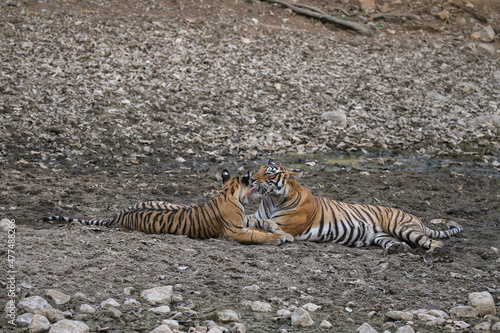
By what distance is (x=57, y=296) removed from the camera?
11.5 ft

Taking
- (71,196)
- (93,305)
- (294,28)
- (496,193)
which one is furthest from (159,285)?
(294,28)

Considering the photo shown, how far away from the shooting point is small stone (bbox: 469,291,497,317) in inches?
146

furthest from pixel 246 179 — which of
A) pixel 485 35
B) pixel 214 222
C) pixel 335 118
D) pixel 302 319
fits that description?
pixel 485 35

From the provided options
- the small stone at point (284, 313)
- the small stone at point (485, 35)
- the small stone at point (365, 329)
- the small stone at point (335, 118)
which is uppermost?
the small stone at point (485, 35)

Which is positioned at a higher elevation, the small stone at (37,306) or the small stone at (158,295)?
the small stone at (158,295)

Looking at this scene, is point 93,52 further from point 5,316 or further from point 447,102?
point 5,316

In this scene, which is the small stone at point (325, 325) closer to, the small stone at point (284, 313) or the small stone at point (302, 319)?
the small stone at point (302, 319)

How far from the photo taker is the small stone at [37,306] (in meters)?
3.23

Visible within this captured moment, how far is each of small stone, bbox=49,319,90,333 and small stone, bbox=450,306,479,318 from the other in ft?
7.91

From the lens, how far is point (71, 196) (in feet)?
22.0


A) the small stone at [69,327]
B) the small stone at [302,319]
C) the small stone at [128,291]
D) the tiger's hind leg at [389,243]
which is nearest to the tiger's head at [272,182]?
the tiger's hind leg at [389,243]

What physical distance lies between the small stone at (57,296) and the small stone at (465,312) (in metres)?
2.59

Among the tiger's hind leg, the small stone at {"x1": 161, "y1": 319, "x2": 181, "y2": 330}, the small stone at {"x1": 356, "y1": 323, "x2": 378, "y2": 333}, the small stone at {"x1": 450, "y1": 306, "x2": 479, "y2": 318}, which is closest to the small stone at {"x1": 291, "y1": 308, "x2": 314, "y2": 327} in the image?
the small stone at {"x1": 356, "y1": 323, "x2": 378, "y2": 333}

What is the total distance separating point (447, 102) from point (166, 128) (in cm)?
637
